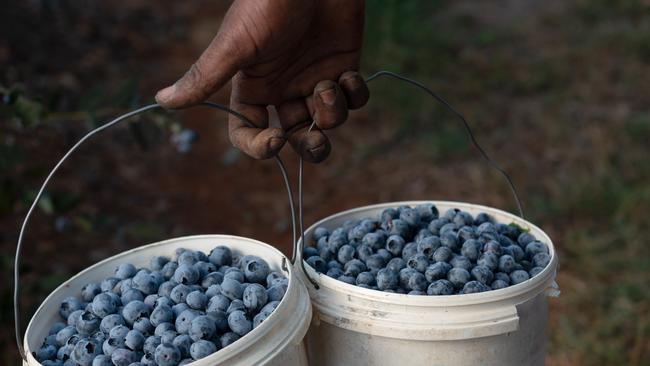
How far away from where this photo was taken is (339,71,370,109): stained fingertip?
1.36 m

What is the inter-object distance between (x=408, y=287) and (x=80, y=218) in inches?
51.2

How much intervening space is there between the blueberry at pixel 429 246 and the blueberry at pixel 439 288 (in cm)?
10

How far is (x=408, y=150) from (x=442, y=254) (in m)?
2.53

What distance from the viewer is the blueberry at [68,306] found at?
1.27 metres

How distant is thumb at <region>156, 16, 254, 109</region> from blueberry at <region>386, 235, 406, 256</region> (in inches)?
17.1

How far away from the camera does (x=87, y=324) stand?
1193 mm

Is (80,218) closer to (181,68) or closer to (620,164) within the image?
(620,164)

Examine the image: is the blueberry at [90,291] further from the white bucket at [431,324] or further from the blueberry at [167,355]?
the white bucket at [431,324]

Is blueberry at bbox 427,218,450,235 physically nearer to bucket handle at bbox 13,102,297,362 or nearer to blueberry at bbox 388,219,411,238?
blueberry at bbox 388,219,411,238

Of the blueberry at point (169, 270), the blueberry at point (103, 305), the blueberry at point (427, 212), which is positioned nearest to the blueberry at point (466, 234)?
the blueberry at point (427, 212)

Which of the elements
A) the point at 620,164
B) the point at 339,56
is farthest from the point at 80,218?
the point at 620,164

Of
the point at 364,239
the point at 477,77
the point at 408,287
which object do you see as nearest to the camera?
the point at 408,287

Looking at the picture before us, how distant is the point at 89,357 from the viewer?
44.1 inches

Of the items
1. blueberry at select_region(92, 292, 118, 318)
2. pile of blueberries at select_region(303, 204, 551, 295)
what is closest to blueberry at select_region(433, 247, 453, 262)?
pile of blueberries at select_region(303, 204, 551, 295)
